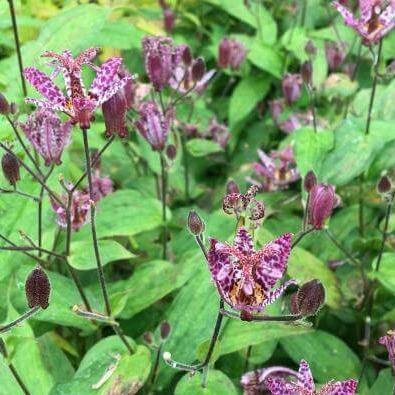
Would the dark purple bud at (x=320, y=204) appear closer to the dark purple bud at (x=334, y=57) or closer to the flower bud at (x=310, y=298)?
the flower bud at (x=310, y=298)

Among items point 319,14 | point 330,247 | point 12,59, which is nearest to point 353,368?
point 330,247

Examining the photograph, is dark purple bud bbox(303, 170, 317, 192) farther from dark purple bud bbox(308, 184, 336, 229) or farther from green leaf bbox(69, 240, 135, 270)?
green leaf bbox(69, 240, 135, 270)

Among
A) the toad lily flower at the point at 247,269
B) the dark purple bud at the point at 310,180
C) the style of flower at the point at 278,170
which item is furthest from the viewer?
the style of flower at the point at 278,170

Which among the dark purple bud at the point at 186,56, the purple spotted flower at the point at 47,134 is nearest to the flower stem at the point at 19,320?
the purple spotted flower at the point at 47,134

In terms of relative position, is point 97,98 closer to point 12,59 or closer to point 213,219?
point 213,219

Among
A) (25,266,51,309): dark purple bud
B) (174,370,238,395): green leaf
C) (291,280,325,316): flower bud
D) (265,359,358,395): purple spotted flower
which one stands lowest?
(174,370,238,395): green leaf

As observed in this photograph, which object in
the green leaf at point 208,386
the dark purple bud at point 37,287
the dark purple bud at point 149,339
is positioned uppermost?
the dark purple bud at point 37,287

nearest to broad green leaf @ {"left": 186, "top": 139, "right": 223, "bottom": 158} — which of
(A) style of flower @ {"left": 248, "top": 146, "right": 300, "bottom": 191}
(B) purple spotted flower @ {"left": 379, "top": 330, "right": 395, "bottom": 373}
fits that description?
(A) style of flower @ {"left": 248, "top": 146, "right": 300, "bottom": 191}
